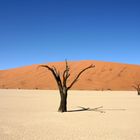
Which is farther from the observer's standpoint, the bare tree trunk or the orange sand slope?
the orange sand slope

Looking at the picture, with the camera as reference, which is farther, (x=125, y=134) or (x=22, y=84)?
(x=22, y=84)

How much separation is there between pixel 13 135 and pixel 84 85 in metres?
55.9

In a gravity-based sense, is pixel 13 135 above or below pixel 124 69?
below

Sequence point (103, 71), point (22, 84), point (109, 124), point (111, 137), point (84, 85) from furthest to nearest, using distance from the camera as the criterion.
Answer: point (103, 71) → point (22, 84) → point (84, 85) → point (109, 124) → point (111, 137)

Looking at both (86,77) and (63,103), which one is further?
(86,77)

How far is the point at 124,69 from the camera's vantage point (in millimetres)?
78625

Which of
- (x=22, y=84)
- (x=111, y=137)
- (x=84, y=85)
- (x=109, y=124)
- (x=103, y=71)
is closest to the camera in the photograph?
(x=111, y=137)

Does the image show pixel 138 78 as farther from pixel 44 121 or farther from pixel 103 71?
pixel 44 121

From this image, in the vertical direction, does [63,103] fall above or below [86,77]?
below

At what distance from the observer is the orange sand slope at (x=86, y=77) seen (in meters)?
65.1

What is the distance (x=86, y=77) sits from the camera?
7231cm

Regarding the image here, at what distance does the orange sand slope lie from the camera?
65.1 metres

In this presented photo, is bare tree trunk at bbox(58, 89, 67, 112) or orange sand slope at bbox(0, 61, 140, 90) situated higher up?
orange sand slope at bbox(0, 61, 140, 90)

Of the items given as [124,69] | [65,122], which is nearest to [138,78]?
[124,69]
